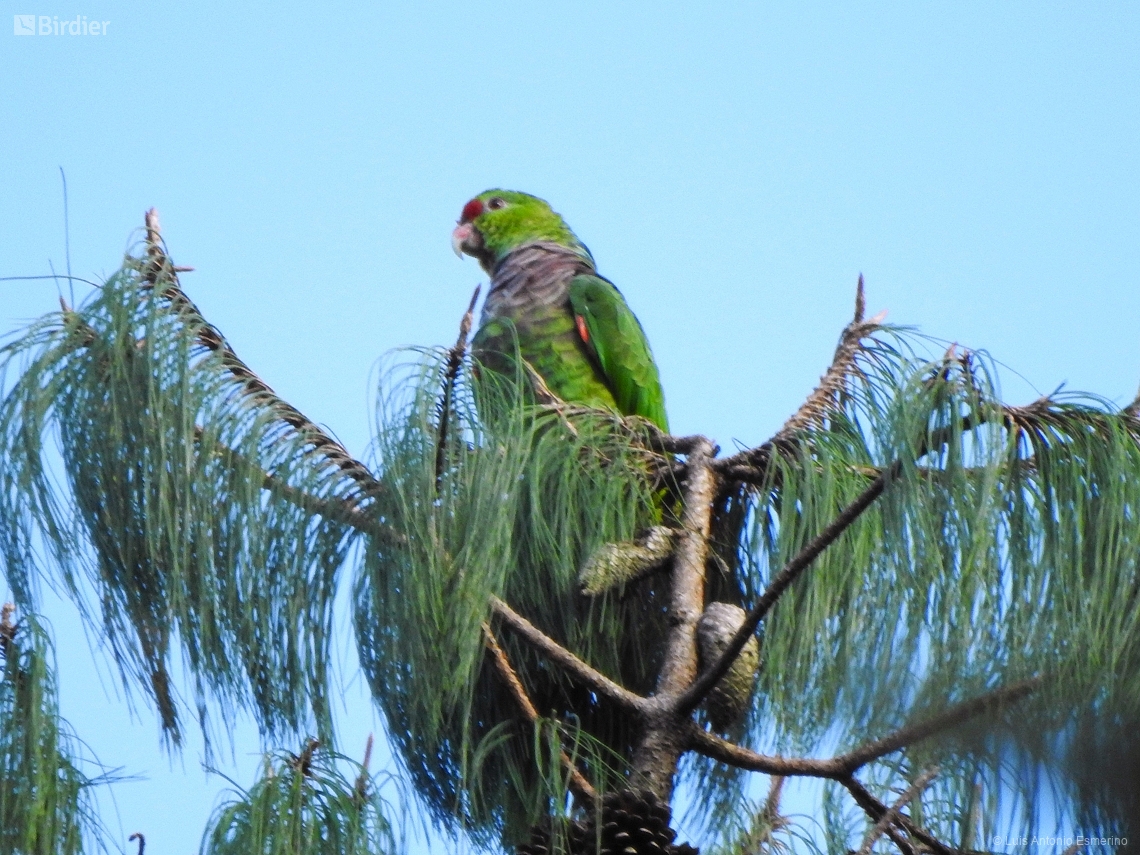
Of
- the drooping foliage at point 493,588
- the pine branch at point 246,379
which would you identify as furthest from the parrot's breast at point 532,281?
the pine branch at point 246,379

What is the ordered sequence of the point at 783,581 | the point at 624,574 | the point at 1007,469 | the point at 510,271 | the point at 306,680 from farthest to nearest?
the point at 510,271 → the point at 624,574 → the point at 306,680 → the point at 1007,469 → the point at 783,581

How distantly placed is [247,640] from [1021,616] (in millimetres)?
999

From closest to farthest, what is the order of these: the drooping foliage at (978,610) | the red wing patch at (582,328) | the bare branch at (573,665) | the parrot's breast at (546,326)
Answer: the drooping foliage at (978,610), the bare branch at (573,665), the parrot's breast at (546,326), the red wing patch at (582,328)

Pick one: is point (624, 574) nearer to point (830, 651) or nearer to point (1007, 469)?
point (830, 651)

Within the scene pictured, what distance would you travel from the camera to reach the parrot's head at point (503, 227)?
4633mm

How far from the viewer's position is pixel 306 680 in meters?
1.82

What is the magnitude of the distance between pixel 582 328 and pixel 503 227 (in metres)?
1.06

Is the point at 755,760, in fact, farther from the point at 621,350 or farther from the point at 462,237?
the point at 462,237

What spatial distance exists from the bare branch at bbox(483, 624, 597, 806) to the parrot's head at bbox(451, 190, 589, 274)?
2851 millimetres

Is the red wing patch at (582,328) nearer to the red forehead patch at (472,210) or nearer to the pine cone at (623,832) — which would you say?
the red forehead patch at (472,210)

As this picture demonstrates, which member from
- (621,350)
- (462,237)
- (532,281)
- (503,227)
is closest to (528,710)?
(621,350)

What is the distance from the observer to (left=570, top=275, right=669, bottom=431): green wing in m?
3.75

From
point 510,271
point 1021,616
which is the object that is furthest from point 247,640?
point 510,271

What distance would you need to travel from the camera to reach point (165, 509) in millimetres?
1728
